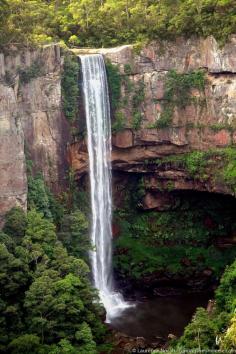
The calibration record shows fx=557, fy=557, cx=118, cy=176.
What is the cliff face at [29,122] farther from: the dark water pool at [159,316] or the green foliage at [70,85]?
the dark water pool at [159,316]

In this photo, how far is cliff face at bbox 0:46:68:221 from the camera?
20938 mm

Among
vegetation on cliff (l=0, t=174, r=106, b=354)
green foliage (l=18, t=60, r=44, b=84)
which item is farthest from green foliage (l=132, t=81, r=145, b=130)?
vegetation on cliff (l=0, t=174, r=106, b=354)

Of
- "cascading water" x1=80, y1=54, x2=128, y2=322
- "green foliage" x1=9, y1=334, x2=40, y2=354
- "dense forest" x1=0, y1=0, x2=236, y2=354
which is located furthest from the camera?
"cascading water" x1=80, y1=54, x2=128, y2=322

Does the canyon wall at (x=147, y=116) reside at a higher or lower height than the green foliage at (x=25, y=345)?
→ higher

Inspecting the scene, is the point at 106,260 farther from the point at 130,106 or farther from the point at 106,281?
the point at 130,106

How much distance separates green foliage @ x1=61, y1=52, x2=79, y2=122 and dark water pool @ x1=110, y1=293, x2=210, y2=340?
9.02m

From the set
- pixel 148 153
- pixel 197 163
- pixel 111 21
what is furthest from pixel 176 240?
pixel 111 21

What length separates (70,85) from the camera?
2459 cm

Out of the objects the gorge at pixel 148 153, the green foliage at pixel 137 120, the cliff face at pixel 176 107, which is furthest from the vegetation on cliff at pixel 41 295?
the green foliage at pixel 137 120

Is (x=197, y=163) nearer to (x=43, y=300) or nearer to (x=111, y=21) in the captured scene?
(x=111, y=21)

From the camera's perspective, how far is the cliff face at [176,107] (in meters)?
26.3

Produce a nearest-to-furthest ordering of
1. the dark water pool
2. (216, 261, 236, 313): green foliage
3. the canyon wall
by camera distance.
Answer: (216, 261, 236, 313): green foliage → the dark water pool → the canyon wall

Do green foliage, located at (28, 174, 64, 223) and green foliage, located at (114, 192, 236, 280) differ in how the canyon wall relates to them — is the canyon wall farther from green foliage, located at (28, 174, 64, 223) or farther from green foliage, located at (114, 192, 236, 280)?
green foliage, located at (114, 192, 236, 280)

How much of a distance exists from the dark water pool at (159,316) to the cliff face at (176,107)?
5.53 m
